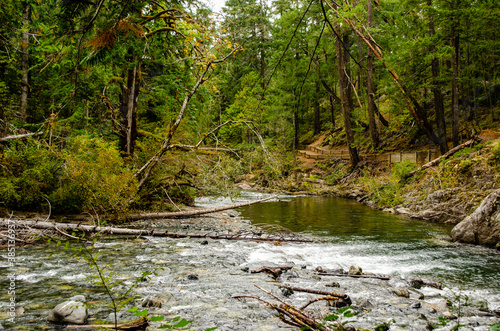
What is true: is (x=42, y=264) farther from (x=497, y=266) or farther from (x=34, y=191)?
(x=497, y=266)

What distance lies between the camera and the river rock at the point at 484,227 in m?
7.05

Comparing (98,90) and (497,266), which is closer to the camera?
(497,266)

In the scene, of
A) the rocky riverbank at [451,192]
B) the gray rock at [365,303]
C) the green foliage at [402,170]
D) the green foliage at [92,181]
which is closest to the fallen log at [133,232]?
the green foliage at [92,181]

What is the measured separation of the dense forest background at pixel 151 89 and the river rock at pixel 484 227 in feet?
12.6

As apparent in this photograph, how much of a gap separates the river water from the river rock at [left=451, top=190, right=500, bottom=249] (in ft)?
1.23

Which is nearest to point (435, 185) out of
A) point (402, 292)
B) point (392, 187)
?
point (392, 187)

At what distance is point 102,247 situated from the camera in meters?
6.14

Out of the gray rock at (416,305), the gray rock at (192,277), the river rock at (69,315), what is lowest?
the gray rock at (416,305)

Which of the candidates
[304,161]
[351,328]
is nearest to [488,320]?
[351,328]

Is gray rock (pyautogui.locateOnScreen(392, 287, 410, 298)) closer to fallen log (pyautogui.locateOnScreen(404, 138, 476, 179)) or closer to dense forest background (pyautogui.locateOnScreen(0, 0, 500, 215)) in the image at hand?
dense forest background (pyautogui.locateOnScreen(0, 0, 500, 215))

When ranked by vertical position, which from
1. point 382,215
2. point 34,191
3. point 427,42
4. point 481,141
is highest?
point 427,42

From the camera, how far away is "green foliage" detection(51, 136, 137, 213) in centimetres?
761

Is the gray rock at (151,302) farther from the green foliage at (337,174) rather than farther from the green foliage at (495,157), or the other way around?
the green foliage at (337,174)

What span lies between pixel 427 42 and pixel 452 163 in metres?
5.19
